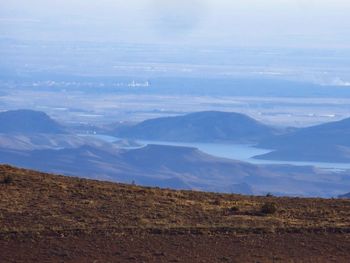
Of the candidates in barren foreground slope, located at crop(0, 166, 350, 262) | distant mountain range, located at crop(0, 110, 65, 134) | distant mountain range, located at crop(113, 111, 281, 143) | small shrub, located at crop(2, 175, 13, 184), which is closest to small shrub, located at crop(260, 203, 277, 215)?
barren foreground slope, located at crop(0, 166, 350, 262)

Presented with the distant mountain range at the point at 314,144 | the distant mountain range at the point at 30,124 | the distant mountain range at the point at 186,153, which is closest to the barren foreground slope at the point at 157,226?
the distant mountain range at the point at 186,153

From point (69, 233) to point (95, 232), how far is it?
37 cm

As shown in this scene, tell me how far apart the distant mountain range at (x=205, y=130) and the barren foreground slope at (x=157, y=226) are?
2898 inches

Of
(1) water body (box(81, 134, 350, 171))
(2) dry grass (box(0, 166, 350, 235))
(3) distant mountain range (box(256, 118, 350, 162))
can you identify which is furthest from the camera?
(3) distant mountain range (box(256, 118, 350, 162))

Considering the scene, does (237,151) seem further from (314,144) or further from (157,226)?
(157,226)

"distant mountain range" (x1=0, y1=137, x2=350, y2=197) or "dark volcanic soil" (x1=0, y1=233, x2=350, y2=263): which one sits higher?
"distant mountain range" (x1=0, y1=137, x2=350, y2=197)

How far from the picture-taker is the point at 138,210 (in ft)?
57.7

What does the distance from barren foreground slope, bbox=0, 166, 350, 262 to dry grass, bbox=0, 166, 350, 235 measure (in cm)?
1

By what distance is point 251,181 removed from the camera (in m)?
67.6

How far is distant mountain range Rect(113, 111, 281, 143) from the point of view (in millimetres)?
93744

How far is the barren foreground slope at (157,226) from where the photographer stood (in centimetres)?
1479

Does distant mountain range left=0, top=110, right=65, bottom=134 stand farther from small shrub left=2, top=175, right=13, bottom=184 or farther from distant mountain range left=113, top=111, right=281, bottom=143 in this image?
small shrub left=2, top=175, right=13, bottom=184

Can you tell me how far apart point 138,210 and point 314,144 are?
6826 centimetres

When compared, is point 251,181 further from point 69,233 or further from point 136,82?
point 136,82
